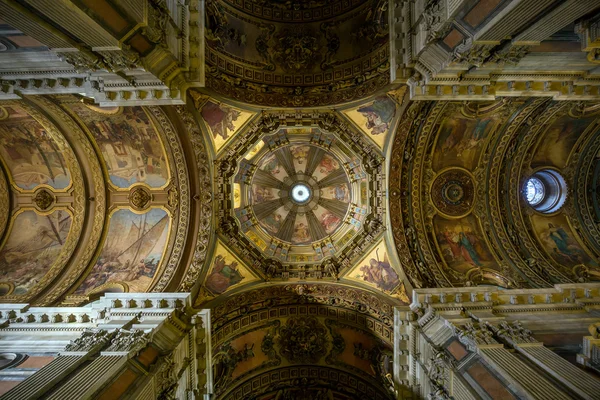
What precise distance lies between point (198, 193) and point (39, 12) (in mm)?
7469

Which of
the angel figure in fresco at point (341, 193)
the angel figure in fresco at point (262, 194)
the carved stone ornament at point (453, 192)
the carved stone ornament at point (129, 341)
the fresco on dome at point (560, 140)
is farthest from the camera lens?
the angel figure in fresco at point (262, 194)

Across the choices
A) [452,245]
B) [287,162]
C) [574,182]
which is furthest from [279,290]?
[574,182]

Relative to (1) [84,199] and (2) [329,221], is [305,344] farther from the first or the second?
(1) [84,199]

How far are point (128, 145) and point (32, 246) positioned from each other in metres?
5.48

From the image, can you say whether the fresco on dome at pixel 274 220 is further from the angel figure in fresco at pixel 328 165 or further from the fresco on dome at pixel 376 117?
the fresco on dome at pixel 376 117

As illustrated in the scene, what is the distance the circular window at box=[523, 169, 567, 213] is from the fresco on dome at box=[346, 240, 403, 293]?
7486mm

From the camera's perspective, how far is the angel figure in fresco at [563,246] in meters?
13.1

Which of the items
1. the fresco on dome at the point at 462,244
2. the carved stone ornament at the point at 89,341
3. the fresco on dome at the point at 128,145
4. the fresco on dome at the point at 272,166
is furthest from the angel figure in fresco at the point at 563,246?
the carved stone ornament at the point at 89,341

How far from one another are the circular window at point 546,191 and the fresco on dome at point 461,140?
3.40 meters

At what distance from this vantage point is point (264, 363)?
44.2ft

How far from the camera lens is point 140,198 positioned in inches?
487

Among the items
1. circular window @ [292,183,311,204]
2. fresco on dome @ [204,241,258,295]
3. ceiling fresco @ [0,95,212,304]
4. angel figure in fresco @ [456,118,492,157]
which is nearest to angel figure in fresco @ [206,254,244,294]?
fresco on dome @ [204,241,258,295]

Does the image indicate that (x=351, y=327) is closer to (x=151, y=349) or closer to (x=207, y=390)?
(x=207, y=390)

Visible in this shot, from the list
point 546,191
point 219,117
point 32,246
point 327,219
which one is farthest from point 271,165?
point 546,191
